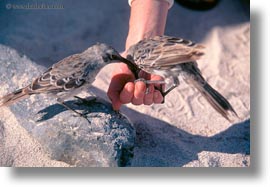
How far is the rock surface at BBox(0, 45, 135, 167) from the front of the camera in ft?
7.97

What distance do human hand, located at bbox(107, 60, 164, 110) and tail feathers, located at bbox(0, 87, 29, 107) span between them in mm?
440

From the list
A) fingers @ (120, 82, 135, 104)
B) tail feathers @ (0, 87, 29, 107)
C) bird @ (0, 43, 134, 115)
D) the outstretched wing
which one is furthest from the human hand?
tail feathers @ (0, 87, 29, 107)

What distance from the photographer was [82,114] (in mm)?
2488

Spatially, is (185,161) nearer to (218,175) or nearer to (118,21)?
(218,175)

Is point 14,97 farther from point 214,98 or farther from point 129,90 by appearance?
point 214,98

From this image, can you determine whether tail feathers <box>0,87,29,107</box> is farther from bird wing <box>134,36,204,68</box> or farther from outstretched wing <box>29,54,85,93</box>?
bird wing <box>134,36,204,68</box>

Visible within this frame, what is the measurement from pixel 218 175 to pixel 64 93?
2.87 ft

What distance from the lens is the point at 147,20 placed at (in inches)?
106

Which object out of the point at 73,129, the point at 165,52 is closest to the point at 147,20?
the point at 165,52

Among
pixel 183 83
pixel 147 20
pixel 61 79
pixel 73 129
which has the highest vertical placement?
pixel 147 20

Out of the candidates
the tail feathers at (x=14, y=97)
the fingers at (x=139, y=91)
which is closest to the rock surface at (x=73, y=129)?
the tail feathers at (x=14, y=97)

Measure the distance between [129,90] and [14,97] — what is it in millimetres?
571

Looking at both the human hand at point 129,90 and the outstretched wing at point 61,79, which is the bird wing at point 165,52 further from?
the outstretched wing at point 61,79
